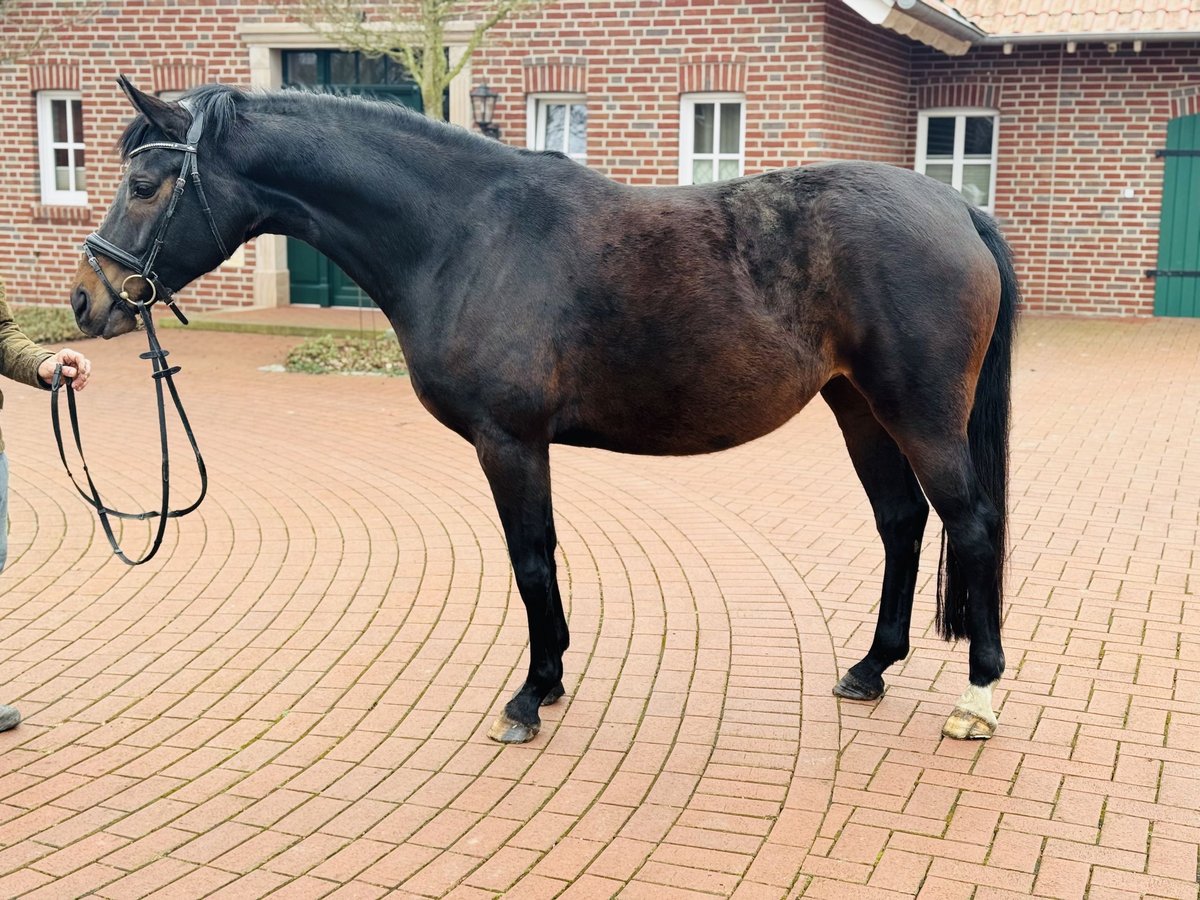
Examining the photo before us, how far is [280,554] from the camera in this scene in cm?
617

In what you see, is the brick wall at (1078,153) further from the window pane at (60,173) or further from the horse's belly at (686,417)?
the horse's belly at (686,417)

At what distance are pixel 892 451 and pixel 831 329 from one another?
0.69 meters

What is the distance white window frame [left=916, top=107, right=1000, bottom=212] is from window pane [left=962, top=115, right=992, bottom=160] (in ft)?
0.14

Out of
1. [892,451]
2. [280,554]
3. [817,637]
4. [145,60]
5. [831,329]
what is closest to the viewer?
[831,329]

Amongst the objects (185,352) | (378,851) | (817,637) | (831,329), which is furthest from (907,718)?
(185,352)

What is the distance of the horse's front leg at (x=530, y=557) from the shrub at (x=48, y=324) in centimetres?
1029

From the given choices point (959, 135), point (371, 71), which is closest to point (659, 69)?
point (371, 71)

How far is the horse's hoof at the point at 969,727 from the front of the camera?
411 cm

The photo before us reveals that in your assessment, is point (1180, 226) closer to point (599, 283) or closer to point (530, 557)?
point (599, 283)

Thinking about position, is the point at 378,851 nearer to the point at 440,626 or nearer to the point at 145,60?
the point at 440,626

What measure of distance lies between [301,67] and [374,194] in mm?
12323

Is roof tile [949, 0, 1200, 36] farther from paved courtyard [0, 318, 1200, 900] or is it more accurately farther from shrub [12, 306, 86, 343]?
shrub [12, 306, 86, 343]

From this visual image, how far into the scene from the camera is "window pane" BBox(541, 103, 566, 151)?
48.4ft

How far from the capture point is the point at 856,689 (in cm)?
447
